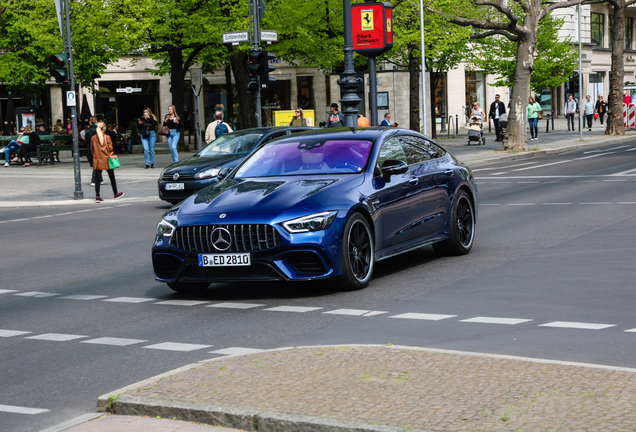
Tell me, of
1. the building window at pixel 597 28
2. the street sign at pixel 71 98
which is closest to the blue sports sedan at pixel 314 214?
the street sign at pixel 71 98

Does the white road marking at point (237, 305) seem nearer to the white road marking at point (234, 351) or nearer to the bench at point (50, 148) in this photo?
the white road marking at point (234, 351)

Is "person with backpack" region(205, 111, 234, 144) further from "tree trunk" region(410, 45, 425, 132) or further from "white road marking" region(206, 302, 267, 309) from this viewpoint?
"white road marking" region(206, 302, 267, 309)

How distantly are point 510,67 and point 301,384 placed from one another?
47.9m

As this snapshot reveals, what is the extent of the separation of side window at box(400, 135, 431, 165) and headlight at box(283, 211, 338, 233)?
6.87 ft

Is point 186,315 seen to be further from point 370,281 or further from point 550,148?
point 550,148

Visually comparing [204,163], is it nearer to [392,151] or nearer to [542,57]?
[392,151]

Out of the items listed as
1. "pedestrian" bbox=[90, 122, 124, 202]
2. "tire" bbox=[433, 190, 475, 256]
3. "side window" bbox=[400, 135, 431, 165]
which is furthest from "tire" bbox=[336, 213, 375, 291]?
"pedestrian" bbox=[90, 122, 124, 202]

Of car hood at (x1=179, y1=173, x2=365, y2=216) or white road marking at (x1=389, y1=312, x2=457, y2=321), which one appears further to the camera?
car hood at (x1=179, y1=173, x2=365, y2=216)

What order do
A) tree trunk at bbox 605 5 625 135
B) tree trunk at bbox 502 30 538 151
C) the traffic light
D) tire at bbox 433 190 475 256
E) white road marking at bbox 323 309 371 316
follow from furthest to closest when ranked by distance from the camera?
tree trunk at bbox 605 5 625 135 → tree trunk at bbox 502 30 538 151 → the traffic light → tire at bbox 433 190 475 256 → white road marking at bbox 323 309 371 316

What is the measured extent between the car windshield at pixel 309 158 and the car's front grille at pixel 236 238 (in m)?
1.37

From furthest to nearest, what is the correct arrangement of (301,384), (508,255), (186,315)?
(508,255) → (186,315) → (301,384)

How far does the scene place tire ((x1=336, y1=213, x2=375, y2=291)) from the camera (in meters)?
8.94

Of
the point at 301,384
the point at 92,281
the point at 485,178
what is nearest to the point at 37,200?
the point at 485,178

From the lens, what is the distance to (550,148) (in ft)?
115
